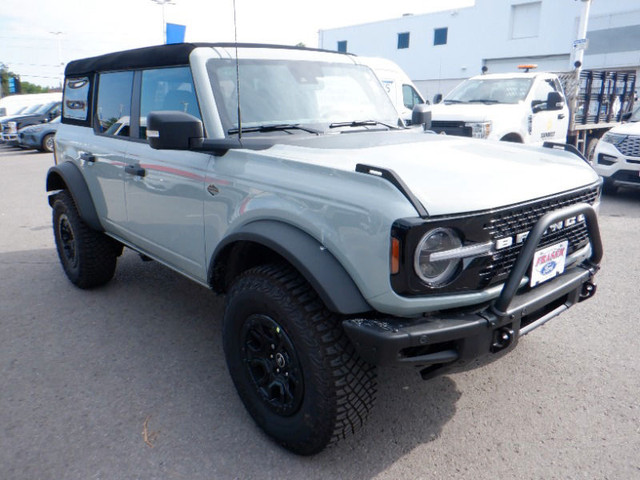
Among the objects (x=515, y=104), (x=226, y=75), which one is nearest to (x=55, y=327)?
(x=226, y=75)

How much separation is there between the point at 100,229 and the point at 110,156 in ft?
2.34

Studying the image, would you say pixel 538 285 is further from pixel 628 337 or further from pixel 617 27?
pixel 617 27

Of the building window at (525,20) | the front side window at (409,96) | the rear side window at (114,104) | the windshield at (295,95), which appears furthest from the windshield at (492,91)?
the building window at (525,20)

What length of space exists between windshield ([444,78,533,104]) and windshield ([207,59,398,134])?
6227 mm

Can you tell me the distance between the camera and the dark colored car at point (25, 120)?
59.7 feet

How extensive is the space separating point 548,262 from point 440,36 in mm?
36414

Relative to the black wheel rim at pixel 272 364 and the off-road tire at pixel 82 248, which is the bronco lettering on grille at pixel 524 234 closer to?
the black wheel rim at pixel 272 364

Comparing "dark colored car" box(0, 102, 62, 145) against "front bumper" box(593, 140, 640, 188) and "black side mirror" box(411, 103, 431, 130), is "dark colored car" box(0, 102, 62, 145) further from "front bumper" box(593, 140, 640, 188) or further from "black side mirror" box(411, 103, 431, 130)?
"black side mirror" box(411, 103, 431, 130)

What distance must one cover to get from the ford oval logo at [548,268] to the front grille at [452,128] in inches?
234

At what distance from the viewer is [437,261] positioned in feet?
6.73

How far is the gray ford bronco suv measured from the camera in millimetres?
2033

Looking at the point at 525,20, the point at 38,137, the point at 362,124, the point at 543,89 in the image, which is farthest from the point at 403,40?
the point at 362,124

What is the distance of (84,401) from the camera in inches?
114

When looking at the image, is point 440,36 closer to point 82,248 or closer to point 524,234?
point 82,248
